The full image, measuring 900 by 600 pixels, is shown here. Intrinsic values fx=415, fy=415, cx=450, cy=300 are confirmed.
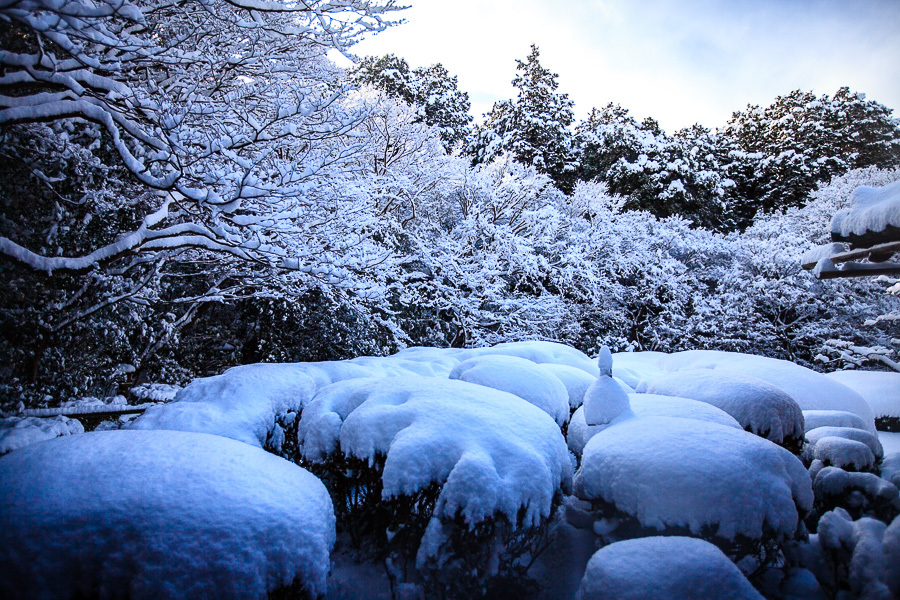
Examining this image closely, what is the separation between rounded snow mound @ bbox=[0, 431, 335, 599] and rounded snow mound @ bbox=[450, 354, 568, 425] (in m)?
2.17

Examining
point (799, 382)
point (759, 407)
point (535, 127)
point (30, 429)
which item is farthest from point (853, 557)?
point (535, 127)

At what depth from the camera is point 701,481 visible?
6.79 feet

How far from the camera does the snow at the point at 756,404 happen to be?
343 centimetres

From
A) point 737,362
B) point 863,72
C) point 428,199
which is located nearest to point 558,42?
point 863,72

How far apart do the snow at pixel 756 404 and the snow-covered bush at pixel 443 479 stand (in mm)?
1766

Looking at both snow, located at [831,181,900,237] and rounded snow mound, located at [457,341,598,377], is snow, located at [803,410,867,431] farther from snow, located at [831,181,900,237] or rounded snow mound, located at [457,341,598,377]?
snow, located at [831,181,900,237]

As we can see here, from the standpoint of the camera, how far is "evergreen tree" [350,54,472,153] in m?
18.0

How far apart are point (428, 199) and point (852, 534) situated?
33.5 feet

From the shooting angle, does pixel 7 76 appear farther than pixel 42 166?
No

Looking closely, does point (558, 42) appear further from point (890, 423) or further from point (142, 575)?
point (890, 423)

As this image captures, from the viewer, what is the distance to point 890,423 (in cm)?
571

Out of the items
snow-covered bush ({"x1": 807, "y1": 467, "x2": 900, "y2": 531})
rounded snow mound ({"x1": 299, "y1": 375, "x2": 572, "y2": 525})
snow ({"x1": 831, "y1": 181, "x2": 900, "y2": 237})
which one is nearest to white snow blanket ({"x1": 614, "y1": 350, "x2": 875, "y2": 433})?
snow-covered bush ({"x1": 807, "y1": 467, "x2": 900, "y2": 531})

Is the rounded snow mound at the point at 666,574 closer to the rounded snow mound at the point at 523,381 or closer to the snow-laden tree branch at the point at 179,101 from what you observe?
the rounded snow mound at the point at 523,381

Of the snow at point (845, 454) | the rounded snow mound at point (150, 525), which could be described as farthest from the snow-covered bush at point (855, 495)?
the rounded snow mound at point (150, 525)
